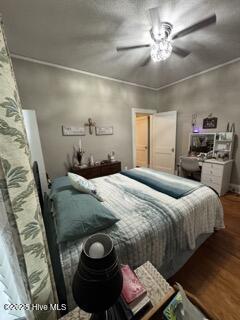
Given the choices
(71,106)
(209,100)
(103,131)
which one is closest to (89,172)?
(103,131)

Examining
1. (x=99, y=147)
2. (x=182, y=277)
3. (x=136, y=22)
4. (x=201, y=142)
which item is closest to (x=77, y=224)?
(x=182, y=277)

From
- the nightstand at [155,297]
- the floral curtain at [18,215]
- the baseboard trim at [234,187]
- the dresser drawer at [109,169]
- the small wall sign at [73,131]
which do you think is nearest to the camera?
the floral curtain at [18,215]

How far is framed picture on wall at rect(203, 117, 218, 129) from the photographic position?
3352 millimetres

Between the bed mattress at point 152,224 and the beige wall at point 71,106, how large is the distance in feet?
5.55

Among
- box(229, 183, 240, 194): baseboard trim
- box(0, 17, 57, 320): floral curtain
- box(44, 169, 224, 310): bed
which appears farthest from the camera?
box(229, 183, 240, 194): baseboard trim

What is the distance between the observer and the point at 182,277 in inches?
57.6

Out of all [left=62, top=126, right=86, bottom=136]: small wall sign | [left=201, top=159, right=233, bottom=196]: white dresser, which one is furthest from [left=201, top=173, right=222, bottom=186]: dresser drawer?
[left=62, top=126, right=86, bottom=136]: small wall sign

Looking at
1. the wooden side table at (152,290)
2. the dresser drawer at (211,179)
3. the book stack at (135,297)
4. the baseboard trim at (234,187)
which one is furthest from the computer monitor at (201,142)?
the book stack at (135,297)

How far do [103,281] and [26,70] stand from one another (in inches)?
130

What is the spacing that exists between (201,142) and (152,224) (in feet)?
10.2

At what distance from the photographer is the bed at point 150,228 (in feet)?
3.21

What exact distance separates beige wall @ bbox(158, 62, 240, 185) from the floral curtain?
3.82 meters

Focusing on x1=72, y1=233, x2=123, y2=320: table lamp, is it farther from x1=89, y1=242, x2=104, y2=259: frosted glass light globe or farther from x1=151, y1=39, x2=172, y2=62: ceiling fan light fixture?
x1=151, y1=39, x2=172, y2=62: ceiling fan light fixture

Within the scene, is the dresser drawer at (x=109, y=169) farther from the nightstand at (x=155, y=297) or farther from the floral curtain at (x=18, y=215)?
the floral curtain at (x=18, y=215)
